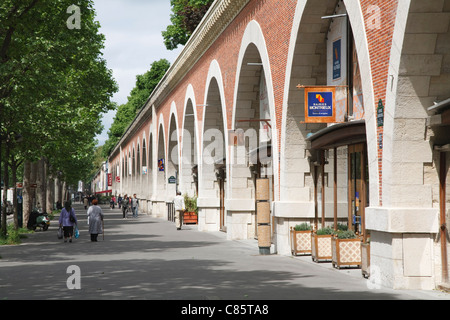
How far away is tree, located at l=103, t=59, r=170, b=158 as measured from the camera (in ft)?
289

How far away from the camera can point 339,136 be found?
14969mm

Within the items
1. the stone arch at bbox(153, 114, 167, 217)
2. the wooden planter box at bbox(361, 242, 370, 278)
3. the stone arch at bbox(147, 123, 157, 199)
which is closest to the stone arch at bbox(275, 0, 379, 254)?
the wooden planter box at bbox(361, 242, 370, 278)

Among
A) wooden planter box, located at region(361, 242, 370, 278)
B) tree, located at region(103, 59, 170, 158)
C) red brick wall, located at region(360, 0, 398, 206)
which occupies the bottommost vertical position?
wooden planter box, located at region(361, 242, 370, 278)

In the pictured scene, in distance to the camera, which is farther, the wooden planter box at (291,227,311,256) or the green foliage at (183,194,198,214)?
the green foliage at (183,194,198,214)

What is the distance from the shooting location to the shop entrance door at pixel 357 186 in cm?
1512

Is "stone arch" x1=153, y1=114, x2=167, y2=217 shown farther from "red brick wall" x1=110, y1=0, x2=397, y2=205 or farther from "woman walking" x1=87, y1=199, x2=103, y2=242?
"woman walking" x1=87, y1=199, x2=103, y2=242

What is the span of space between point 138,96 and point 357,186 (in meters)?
80.0

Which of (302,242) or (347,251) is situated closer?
(347,251)

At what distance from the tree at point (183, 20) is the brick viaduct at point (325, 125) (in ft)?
55.3

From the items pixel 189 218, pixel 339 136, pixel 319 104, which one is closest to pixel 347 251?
pixel 339 136

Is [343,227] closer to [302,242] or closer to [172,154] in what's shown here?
[302,242]

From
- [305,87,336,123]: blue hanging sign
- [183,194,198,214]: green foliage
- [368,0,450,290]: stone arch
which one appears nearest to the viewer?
[368,0,450,290]: stone arch

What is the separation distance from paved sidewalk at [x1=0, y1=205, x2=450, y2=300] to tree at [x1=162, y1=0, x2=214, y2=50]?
33288mm
